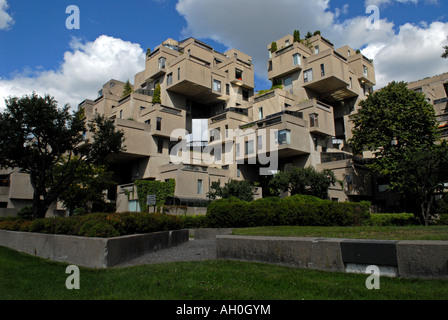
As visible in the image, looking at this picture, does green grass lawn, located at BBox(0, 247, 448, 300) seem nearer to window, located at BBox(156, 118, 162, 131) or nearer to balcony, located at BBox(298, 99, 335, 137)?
window, located at BBox(156, 118, 162, 131)

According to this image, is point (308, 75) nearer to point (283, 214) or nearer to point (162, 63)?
point (162, 63)

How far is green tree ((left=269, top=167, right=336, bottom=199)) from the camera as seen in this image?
31453mm

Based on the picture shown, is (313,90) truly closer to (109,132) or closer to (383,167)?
(383,167)

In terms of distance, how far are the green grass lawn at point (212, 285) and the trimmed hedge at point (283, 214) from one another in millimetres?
11240

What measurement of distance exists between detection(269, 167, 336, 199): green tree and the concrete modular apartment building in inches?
162

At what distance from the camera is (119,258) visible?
9.06 metres

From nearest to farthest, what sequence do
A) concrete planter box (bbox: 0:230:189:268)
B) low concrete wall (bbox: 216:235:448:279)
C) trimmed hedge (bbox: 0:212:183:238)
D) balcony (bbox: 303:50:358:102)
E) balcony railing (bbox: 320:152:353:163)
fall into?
low concrete wall (bbox: 216:235:448:279) → concrete planter box (bbox: 0:230:189:268) → trimmed hedge (bbox: 0:212:183:238) → balcony railing (bbox: 320:152:353:163) → balcony (bbox: 303:50:358:102)

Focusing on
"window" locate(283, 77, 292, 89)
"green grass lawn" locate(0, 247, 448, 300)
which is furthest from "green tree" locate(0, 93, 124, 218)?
"window" locate(283, 77, 292, 89)

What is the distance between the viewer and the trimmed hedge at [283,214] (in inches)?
718

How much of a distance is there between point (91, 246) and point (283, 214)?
1188 cm

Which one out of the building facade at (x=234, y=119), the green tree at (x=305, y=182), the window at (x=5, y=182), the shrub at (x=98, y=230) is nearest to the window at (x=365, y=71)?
the building facade at (x=234, y=119)

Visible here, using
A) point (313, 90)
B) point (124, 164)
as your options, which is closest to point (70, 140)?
point (124, 164)
